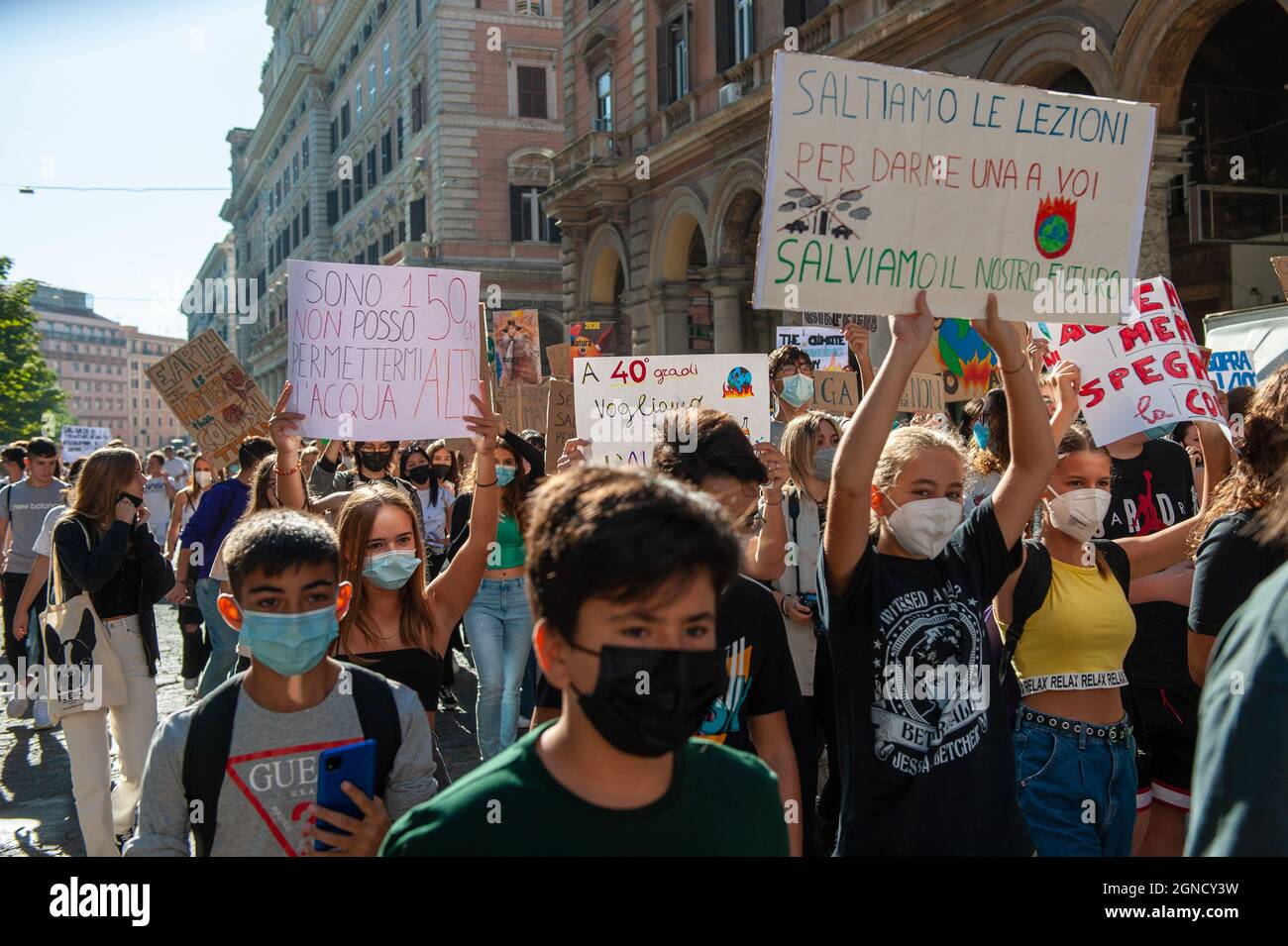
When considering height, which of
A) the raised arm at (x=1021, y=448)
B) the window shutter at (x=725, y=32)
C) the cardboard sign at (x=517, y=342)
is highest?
the window shutter at (x=725, y=32)

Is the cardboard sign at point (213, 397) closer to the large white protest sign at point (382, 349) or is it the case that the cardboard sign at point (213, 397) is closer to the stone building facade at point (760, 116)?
the large white protest sign at point (382, 349)

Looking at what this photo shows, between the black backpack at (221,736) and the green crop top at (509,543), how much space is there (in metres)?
3.55

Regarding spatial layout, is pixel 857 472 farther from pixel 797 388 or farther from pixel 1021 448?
pixel 797 388

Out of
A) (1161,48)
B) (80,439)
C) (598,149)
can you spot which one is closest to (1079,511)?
(1161,48)

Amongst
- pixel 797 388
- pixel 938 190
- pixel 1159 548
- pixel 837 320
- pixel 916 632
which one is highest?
pixel 837 320

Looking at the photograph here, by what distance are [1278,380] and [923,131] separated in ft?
4.16

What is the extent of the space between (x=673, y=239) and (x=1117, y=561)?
19199 millimetres

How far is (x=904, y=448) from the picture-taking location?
10.2 ft

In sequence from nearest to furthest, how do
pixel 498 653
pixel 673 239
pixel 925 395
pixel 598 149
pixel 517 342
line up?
pixel 498 653 → pixel 925 395 → pixel 517 342 → pixel 673 239 → pixel 598 149

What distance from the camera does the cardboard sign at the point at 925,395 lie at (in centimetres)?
747

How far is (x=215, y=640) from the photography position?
691 centimetres

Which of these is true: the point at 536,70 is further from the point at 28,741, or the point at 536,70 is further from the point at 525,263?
the point at 28,741

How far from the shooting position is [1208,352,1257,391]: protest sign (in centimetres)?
677

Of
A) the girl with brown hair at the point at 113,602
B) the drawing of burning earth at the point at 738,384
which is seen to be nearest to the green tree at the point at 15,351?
the girl with brown hair at the point at 113,602
